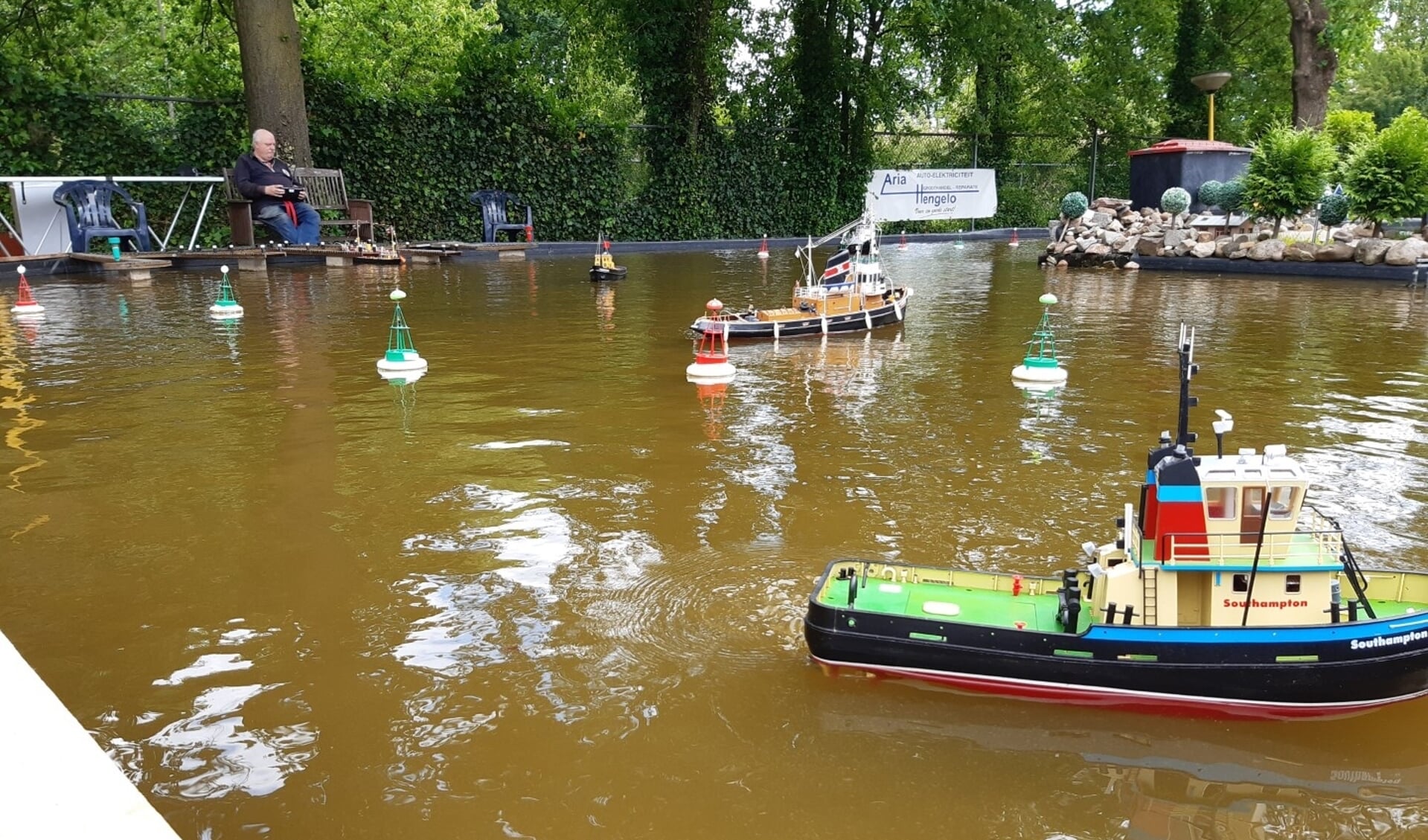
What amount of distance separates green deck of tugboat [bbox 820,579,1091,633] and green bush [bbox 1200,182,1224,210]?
2484 cm

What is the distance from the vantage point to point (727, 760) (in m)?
4.56

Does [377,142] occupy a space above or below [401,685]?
above

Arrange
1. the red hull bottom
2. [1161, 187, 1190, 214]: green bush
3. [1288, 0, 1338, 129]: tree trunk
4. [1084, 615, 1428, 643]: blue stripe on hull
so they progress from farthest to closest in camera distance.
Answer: [1288, 0, 1338, 129]: tree trunk, [1161, 187, 1190, 214]: green bush, the red hull bottom, [1084, 615, 1428, 643]: blue stripe on hull

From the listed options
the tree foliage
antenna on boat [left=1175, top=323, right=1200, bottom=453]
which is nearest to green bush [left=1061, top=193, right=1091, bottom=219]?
the tree foliage

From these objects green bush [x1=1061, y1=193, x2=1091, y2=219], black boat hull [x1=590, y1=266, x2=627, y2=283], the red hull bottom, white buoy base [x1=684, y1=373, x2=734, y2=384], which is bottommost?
the red hull bottom

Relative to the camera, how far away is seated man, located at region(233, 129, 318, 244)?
22641 mm

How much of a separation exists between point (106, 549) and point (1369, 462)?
31.1 ft

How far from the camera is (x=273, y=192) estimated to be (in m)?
22.6

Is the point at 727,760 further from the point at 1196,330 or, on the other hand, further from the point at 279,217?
the point at 279,217

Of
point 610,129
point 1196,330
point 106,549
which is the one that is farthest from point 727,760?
point 610,129

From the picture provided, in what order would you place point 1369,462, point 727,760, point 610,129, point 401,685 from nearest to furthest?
point 727,760, point 401,685, point 1369,462, point 610,129

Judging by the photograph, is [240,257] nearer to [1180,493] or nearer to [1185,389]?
[1185,389]

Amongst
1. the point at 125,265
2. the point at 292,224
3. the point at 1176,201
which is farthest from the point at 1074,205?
the point at 125,265

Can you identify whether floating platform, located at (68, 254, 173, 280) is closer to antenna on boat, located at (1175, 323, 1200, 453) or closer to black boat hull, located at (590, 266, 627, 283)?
black boat hull, located at (590, 266, 627, 283)
